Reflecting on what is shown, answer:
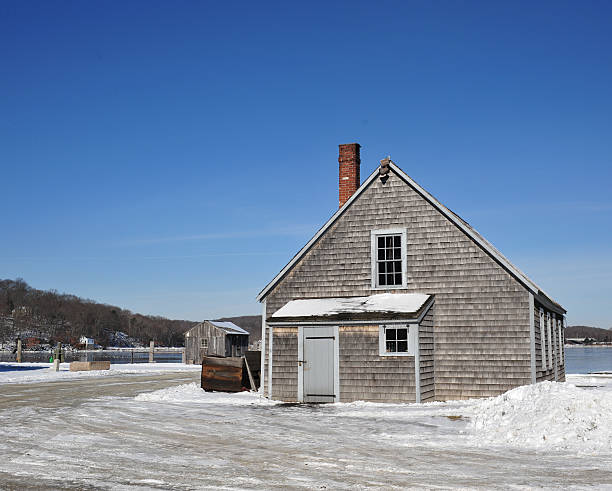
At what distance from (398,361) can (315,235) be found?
5670 mm

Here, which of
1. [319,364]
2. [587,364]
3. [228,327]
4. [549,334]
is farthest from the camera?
[587,364]

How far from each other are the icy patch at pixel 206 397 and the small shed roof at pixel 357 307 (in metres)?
2.83

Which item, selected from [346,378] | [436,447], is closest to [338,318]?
[346,378]

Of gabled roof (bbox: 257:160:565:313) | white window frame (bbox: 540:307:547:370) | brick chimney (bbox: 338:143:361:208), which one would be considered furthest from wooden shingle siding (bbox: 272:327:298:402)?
white window frame (bbox: 540:307:547:370)

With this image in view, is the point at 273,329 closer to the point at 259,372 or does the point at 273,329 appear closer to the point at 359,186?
Result: the point at 259,372

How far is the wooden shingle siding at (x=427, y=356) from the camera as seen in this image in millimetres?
19594

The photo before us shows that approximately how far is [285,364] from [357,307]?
310cm

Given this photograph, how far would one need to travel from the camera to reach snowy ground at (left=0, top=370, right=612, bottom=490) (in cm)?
905

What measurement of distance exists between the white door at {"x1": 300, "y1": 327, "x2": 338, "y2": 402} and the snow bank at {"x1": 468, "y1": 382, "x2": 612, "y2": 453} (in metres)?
6.47

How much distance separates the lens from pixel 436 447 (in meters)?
11.9

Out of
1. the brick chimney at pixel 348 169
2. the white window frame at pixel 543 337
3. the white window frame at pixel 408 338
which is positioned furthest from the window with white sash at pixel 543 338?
the brick chimney at pixel 348 169

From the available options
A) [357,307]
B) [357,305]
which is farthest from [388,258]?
[357,307]

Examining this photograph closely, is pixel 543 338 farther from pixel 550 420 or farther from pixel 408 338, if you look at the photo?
pixel 550 420

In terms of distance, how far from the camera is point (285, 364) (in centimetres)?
2109
